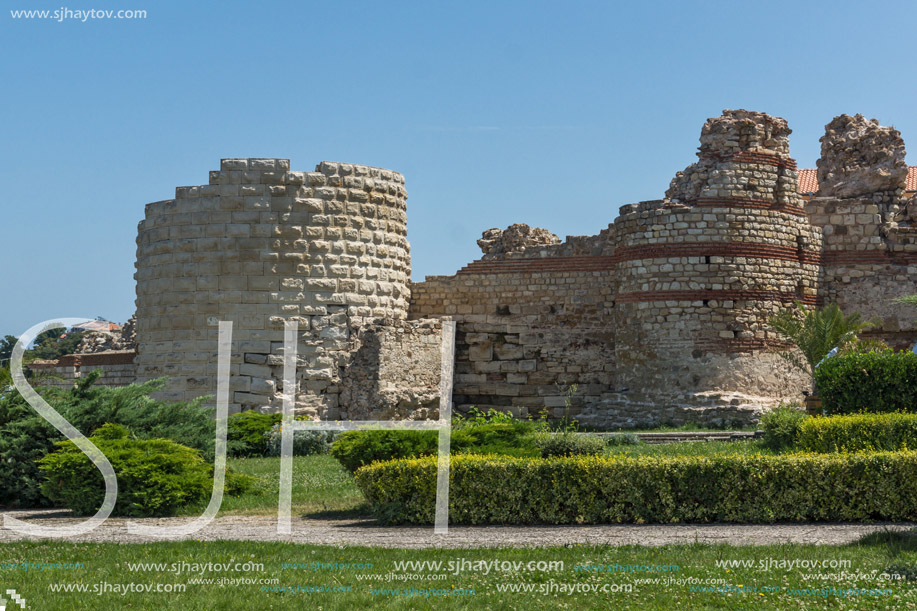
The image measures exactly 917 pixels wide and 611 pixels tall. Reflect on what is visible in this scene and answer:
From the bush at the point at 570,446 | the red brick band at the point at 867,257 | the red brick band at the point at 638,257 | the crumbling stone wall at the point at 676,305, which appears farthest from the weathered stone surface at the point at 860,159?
the bush at the point at 570,446

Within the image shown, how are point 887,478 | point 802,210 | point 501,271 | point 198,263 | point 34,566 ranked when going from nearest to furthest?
point 34,566 → point 887,478 → point 198,263 → point 802,210 → point 501,271

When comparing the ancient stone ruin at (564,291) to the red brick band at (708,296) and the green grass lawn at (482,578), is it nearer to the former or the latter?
the red brick band at (708,296)

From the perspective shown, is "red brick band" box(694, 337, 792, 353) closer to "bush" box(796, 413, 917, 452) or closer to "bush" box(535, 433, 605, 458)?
"bush" box(796, 413, 917, 452)

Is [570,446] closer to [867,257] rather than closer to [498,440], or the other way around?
[498,440]

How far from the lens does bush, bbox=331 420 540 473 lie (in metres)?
12.7

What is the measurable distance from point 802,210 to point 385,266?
8343mm

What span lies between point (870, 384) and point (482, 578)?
A: 368 inches

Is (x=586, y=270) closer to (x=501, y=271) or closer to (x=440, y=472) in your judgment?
(x=501, y=271)

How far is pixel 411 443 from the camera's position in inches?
505

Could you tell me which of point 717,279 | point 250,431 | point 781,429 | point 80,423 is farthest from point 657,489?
point 717,279

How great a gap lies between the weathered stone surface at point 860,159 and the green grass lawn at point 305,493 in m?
12.7

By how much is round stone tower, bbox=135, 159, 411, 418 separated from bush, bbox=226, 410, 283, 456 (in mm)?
950

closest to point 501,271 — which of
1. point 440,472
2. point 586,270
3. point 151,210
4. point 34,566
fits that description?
point 586,270

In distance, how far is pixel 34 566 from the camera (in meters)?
8.69
